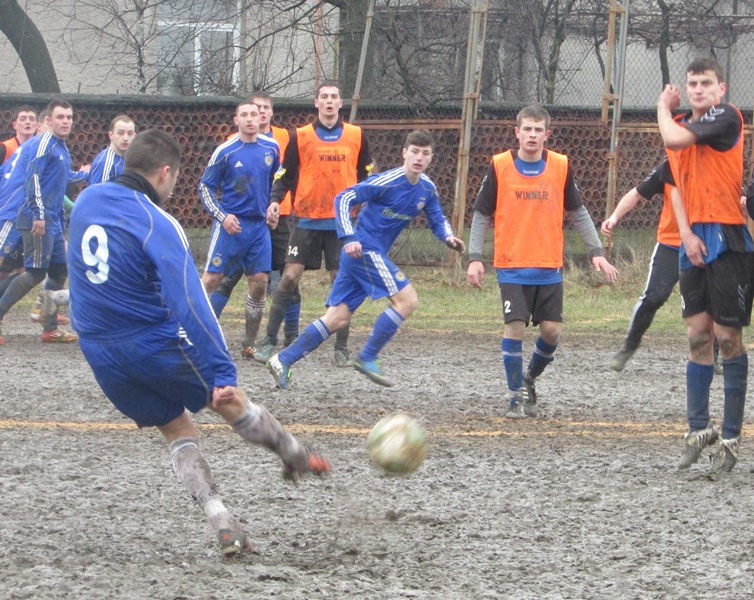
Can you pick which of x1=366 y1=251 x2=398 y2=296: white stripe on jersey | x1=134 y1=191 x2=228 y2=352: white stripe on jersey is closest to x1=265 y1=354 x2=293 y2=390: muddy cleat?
x1=366 y1=251 x2=398 y2=296: white stripe on jersey

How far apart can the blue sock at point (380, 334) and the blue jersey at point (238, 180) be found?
Answer: 2.16 meters

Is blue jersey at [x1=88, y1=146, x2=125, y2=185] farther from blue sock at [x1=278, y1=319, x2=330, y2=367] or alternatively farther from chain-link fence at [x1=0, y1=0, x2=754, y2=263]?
chain-link fence at [x1=0, y1=0, x2=754, y2=263]

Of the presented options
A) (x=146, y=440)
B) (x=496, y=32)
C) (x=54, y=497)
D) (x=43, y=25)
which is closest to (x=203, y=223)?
(x=496, y=32)

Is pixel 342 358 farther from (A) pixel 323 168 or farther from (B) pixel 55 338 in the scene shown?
(B) pixel 55 338

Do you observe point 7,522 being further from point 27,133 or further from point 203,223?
point 203,223

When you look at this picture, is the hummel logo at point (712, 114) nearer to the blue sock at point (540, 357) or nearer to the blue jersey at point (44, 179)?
the blue sock at point (540, 357)

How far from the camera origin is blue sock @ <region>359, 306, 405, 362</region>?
9.29 m

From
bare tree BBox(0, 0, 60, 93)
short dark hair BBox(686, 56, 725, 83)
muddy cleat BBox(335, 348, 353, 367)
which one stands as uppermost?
bare tree BBox(0, 0, 60, 93)

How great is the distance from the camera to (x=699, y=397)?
7027mm

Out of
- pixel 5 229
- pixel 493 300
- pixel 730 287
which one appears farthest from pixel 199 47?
pixel 730 287

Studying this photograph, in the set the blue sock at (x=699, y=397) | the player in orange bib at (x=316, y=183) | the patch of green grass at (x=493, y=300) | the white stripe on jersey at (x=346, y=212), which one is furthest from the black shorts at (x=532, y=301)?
the patch of green grass at (x=493, y=300)

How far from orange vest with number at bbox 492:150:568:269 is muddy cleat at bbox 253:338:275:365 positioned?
2.86m

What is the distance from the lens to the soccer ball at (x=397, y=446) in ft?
19.7

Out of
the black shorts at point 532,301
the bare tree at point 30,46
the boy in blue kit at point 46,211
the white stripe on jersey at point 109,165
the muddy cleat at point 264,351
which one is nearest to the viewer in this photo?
the black shorts at point 532,301
